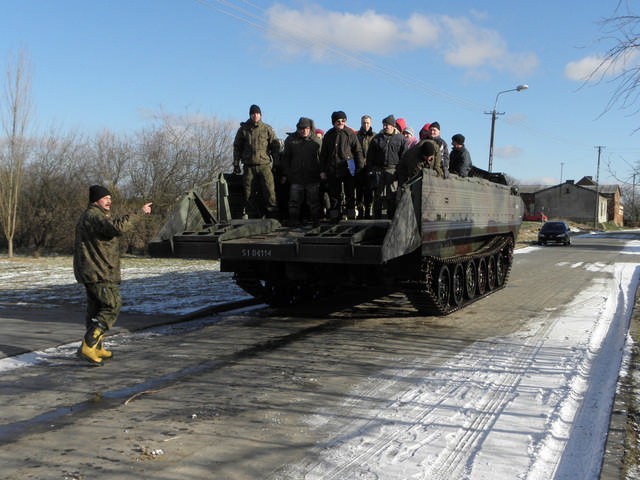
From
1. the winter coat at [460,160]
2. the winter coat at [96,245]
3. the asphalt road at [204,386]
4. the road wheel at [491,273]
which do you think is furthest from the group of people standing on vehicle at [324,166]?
the winter coat at [96,245]

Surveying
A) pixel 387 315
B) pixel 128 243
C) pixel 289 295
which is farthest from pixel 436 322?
pixel 128 243

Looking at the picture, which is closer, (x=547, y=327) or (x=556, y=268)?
(x=547, y=327)

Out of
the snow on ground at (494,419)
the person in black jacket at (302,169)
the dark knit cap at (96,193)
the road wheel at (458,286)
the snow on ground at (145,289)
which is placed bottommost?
the snow on ground at (494,419)

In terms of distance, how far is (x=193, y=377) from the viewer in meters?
5.67

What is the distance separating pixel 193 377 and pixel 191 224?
3.45m

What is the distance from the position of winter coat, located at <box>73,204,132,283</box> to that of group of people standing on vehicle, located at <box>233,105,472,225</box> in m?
3.61

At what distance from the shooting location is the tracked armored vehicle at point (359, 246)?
7582 millimetres

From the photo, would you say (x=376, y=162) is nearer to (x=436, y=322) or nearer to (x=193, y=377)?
(x=436, y=322)

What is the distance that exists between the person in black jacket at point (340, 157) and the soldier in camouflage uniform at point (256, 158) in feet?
2.68

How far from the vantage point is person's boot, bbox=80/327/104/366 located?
6.04m

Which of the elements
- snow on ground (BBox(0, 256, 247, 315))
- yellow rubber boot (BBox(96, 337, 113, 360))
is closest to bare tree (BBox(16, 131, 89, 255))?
snow on ground (BBox(0, 256, 247, 315))

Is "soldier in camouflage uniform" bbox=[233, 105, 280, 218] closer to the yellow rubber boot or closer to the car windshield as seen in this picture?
the yellow rubber boot

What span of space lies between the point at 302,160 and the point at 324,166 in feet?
1.12

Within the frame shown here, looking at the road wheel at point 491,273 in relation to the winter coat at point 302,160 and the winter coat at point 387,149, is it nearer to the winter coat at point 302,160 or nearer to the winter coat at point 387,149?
the winter coat at point 387,149
